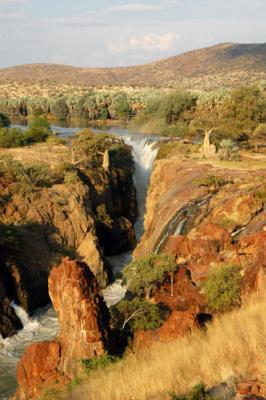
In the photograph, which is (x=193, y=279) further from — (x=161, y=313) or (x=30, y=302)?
(x=30, y=302)

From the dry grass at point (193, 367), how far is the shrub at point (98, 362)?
130cm

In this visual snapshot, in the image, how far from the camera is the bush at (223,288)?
17.1m

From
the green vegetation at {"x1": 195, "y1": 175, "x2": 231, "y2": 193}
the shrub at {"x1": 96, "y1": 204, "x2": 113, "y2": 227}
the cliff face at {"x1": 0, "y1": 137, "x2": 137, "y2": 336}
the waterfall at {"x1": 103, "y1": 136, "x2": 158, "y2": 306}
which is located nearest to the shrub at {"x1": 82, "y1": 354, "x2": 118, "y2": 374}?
the cliff face at {"x1": 0, "y1": 137, "x2": 137, "y2": 336}

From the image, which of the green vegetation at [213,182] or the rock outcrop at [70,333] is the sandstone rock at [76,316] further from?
the green vegetation at [213,182]

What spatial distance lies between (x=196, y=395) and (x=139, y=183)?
37.2 m

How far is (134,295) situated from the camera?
19328mm

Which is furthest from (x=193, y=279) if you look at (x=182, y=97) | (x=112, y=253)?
(x=182, y=97)

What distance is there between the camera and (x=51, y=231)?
99.9 ft

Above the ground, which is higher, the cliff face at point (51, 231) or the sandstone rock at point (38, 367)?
the sandstone rock at point (38, 367)

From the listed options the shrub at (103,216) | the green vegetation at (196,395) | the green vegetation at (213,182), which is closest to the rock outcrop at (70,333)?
the green vegetation at (196,395)

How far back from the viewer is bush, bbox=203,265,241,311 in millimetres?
17141

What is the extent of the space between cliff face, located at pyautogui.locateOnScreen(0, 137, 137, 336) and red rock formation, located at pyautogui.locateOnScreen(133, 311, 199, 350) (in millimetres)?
9651

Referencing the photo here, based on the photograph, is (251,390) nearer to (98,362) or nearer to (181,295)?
(98,362)

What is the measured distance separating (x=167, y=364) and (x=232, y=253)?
10699 mm
